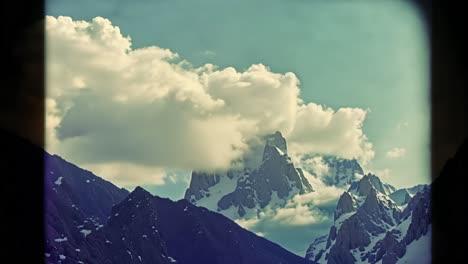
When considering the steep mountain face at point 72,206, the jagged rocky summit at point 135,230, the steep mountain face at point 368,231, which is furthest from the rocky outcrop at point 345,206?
the steep mountain face at point 72,206

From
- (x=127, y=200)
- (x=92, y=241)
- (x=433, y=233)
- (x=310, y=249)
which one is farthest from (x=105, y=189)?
(x=433, y=233)

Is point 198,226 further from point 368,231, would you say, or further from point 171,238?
point 368,231

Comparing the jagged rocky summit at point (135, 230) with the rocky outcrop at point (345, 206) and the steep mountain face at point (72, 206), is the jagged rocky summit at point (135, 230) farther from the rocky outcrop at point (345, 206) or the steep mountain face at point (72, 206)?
the rocky outcrop at point (345, 206)

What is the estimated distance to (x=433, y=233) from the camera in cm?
830

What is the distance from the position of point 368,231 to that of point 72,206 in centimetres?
4549

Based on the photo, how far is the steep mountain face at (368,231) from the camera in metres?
86.6

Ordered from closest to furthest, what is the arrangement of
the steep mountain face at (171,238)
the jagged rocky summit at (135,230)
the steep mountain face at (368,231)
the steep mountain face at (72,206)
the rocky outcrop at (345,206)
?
the steep mountain face at (72,206), the jagged rocky summit at (135,230), the steep mountain face at (171,238), the steep mountain face at (368,231), the rocky outcrop at (345,206)

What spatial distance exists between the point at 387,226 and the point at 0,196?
333 feet

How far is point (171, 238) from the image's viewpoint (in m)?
89.6

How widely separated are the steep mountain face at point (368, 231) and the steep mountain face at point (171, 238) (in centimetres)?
786

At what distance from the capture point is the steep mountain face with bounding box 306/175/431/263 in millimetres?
86625

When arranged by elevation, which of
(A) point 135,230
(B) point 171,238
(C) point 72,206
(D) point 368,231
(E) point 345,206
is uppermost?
(E) point 345,206

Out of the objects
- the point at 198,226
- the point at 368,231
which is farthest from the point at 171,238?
the point at 368,231

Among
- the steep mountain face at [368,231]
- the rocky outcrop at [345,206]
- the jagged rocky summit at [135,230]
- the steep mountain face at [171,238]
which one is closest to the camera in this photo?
the jagged rocky summit at [135,230]
